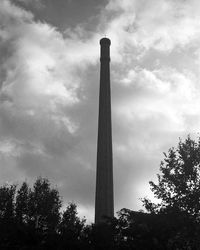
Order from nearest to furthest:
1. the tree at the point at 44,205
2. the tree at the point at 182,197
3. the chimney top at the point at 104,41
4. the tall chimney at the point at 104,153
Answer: the tree at the point at 182,197, the tree at the point at 44,205, the tall chimney at the point at 104,153, the chimney top at the point at 104,41

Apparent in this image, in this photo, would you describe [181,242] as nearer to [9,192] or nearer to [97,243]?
[97,243]

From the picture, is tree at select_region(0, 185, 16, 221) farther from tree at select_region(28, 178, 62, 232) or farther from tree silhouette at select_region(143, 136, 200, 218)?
tree silhouette at select_region(143, 136, 200, 218)

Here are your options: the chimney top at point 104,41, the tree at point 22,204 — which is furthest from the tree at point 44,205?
the chimney top at point 104,41

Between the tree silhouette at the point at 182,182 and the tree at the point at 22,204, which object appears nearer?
the tree silhouette at the point at 182,182

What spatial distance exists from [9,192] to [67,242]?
18.4m

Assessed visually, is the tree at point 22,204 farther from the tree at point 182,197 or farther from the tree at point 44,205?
the tree at point 182,197

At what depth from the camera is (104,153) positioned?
53281 millimetres

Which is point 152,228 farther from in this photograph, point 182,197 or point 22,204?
point 22,204

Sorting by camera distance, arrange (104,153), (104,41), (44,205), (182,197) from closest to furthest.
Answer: (182,197), (44,205), (104,153), (104,41)

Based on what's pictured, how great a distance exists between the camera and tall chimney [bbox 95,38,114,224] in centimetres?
5000

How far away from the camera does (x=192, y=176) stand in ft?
91.3

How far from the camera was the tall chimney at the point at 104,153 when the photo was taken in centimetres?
5000

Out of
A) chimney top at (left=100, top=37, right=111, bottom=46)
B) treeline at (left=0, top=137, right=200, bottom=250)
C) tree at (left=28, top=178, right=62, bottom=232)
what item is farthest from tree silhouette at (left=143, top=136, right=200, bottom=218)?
chimney top at (left=100, top=37, right=111, bottom=46)

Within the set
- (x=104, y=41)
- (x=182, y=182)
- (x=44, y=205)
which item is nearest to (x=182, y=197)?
(x=182, y=182)
